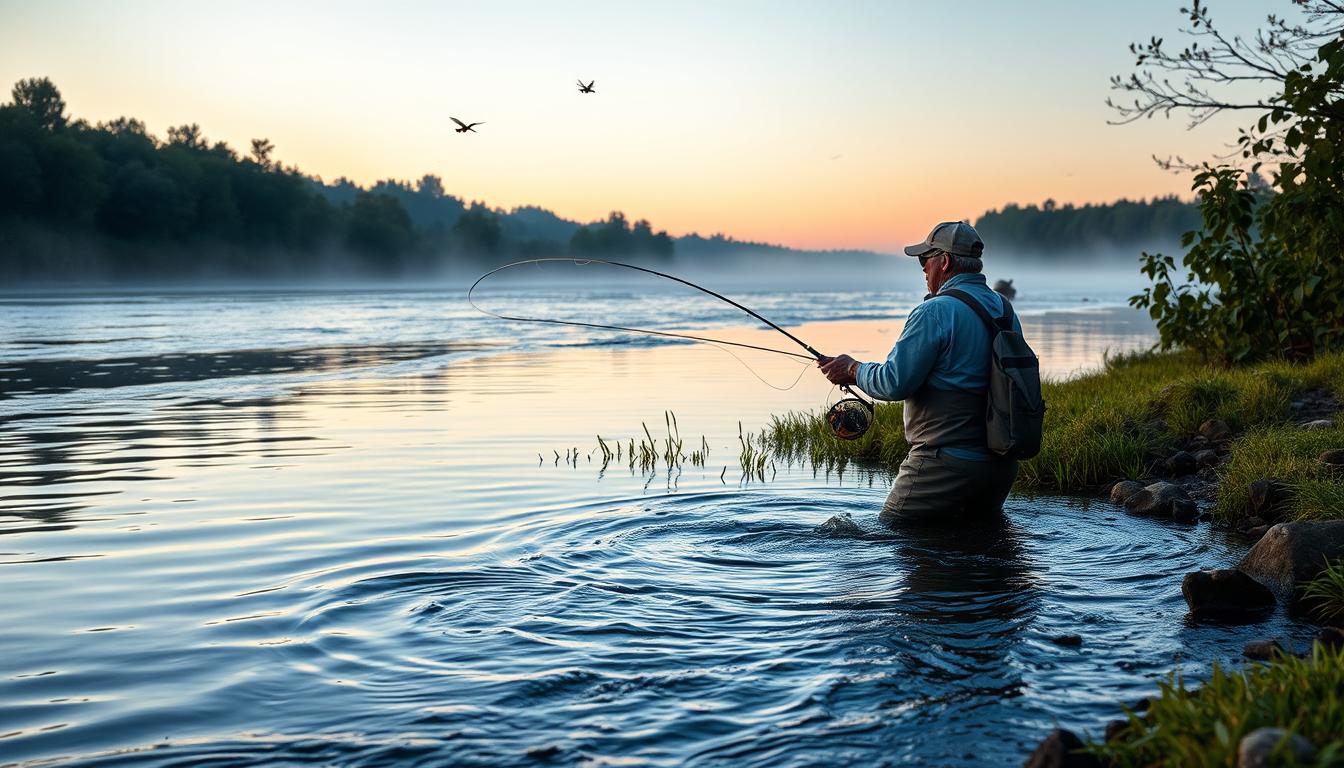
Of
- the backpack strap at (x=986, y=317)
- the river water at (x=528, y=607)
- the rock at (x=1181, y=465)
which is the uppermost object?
the backpack strap at (x=986, y=317)

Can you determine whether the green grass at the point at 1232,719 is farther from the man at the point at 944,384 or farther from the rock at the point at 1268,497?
the rock at the point at 1268,497

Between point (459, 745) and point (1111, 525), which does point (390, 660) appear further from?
point (1111, 525)

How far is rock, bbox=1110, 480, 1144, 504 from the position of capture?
28.2 feet

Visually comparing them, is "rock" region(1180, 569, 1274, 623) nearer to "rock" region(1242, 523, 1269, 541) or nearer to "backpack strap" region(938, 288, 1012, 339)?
"backpack strap" region(938, 288, 1012, 339)

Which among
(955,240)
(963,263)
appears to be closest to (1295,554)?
(963,263)

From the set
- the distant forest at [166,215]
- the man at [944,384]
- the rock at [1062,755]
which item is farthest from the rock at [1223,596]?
the distant forest at [166,215]

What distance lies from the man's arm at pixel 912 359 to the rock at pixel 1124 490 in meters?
2.87

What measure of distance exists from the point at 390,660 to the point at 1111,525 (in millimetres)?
5174

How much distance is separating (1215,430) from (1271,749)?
7.80 m

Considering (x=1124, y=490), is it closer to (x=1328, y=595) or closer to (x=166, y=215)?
(x=1328, y=595)

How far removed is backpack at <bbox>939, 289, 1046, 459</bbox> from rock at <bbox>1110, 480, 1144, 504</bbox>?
2.40m

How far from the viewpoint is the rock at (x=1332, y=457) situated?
7.62 meters

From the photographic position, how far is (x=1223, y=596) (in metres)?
5.50

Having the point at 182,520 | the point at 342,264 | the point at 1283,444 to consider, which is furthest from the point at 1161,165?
the point at 342,264
